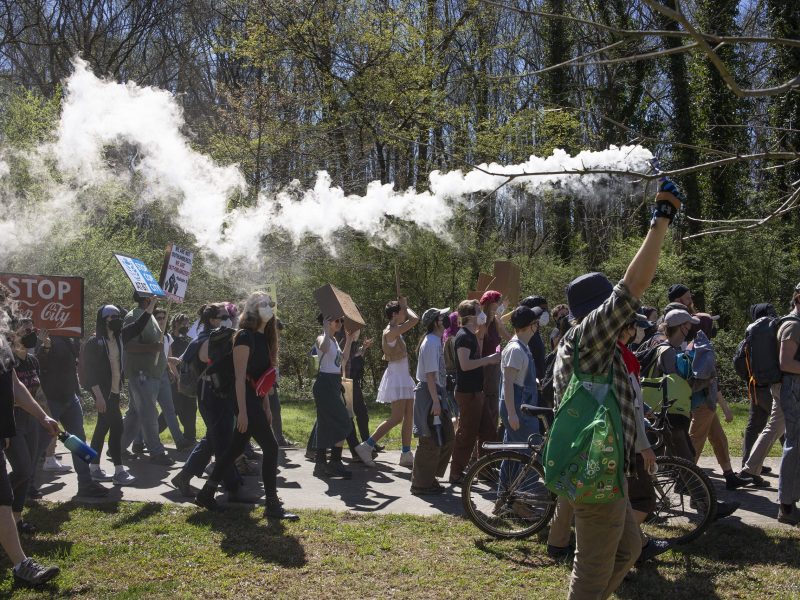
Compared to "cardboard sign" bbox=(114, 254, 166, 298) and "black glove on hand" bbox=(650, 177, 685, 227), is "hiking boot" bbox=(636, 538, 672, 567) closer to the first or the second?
"black glove on hand" bbox=(650, 177, 685, 227)

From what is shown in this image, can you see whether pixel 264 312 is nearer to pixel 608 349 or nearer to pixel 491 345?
pixel 491 345

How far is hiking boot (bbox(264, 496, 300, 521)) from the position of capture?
21.6 ft

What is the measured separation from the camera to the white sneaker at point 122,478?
7918mm

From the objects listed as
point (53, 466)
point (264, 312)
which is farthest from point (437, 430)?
point (53, 466)

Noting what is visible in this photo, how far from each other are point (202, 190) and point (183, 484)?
34.2 feet

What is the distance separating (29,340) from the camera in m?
6.86

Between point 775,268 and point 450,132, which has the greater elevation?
point 450,132

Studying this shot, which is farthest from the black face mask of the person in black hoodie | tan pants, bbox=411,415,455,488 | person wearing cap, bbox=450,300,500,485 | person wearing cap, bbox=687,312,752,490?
person wearing cap, bbox=687,312,752,490

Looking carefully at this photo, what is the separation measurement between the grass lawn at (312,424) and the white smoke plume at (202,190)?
134 inches

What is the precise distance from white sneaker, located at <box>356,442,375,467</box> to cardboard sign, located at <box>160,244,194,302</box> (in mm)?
2740

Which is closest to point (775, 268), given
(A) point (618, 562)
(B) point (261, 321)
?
(B) point (261, 321)

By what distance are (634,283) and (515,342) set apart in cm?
348

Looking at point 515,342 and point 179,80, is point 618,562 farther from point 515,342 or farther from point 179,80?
point 179,80

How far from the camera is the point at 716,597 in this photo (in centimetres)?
492
